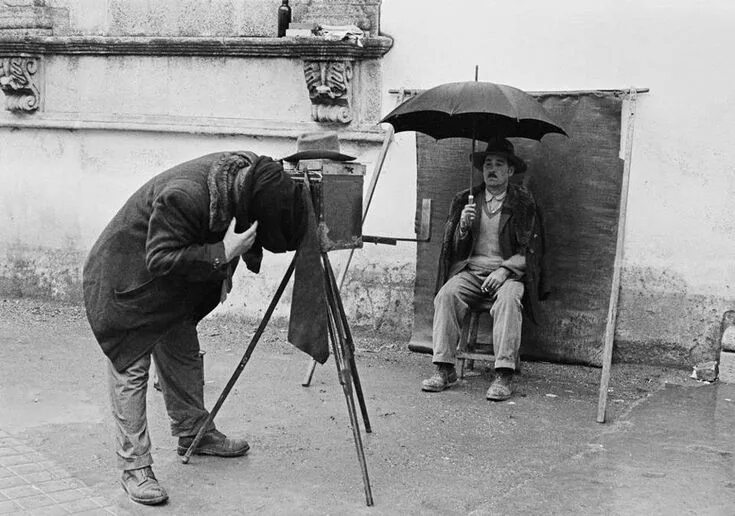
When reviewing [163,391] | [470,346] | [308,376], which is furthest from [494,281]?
[163,391]

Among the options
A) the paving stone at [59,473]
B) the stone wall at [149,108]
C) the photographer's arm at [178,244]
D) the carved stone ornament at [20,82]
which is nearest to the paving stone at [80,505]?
the paving stone at [59,473]

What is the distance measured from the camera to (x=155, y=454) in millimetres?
4664

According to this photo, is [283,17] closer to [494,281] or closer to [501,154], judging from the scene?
[501,154]

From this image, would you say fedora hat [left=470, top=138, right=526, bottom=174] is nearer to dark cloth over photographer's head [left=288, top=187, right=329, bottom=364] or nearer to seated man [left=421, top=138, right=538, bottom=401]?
seated man [left=421, top=138, right=538, bottom=401]

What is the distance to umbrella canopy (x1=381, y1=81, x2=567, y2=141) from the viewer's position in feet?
18.1

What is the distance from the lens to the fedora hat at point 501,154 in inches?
235

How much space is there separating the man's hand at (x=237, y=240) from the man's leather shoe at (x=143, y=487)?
96cm

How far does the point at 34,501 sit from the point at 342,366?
54.2 inches

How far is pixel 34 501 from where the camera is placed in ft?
13.3

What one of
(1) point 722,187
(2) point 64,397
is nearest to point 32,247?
(2) point 64,397

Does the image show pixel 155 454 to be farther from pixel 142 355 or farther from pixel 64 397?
pixel 64 397

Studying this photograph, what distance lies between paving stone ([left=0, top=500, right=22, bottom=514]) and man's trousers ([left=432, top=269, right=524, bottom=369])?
8.68ft

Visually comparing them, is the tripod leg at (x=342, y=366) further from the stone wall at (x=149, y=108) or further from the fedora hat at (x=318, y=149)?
the stone wall at (x=149, y=108)

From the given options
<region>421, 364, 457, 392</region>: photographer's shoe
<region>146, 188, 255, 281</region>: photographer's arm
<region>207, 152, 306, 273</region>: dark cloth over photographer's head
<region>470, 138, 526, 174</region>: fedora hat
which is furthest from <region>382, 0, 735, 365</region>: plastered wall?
<region>146, 188, 255, 281</region>: photographer's arm
